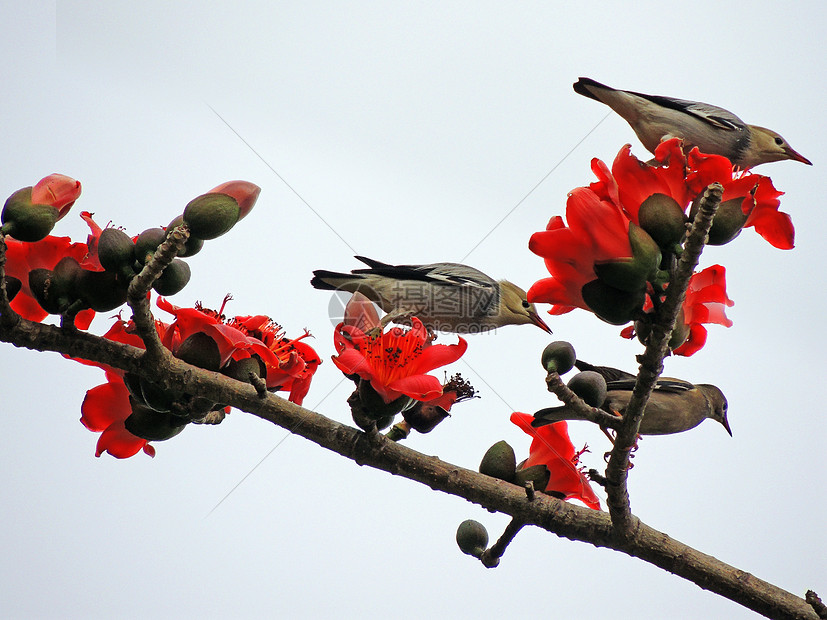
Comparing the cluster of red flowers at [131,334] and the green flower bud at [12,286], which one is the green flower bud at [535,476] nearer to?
the cluster of red flowers at [131,334]

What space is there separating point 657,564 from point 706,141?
4.88ft

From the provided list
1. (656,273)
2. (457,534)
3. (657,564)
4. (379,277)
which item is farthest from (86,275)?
(379,277)

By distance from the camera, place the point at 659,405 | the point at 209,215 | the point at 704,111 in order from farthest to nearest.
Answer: the point at 704,111, the point at 659,405, the point at 209,215

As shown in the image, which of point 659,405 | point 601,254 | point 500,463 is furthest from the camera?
point 659,405

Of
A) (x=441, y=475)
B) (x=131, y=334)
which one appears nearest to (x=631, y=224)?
(x=441, y=475)

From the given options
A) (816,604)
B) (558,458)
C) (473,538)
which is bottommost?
(473,538)

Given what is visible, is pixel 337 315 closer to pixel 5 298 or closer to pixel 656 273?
pixel 5 298

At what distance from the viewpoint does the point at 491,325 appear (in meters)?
4.53

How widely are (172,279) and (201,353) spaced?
184 millimetres

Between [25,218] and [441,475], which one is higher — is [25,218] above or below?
below

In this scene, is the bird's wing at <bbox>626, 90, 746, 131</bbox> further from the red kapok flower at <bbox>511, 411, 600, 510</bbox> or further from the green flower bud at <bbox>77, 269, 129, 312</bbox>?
the green flower bud at <bbox>77, 269, 129, 312</bbox>

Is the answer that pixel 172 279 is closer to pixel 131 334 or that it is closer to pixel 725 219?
pixel 131 334

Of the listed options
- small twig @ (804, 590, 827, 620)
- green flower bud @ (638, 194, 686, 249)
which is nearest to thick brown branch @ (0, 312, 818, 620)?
small twig @ (804, 590, 827, 620)

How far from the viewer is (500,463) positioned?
5.45 ft
